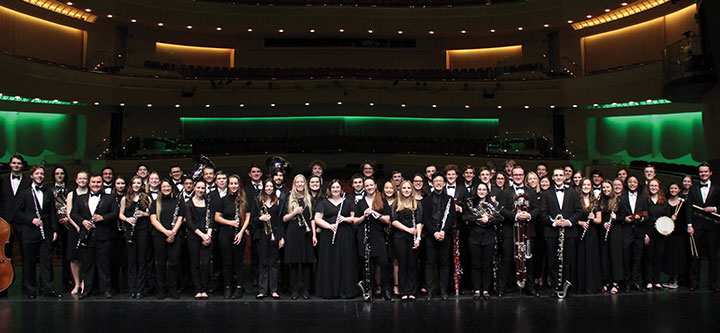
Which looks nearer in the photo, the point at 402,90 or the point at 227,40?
the point at 402,90

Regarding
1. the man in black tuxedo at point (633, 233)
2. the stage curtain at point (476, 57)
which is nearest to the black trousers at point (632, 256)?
the man in black tuxedo at point (633, 233)

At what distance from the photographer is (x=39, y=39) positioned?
20.2 metres

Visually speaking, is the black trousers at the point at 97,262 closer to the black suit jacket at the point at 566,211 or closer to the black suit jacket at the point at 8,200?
the black suit jacket at the point at 8,200

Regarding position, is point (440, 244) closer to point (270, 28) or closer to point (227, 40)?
point (270, 28)

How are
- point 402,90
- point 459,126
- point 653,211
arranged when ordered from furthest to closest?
point 459,126, point 402,90, point 653,211

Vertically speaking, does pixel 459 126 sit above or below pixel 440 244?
Answer: above

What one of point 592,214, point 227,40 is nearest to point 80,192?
point 592,214

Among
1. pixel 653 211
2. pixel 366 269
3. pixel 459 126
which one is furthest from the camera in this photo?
pixel 459 126

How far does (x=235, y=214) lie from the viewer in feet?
22.8

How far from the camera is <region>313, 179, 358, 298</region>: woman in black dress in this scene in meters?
6.93

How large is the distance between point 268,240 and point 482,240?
2682 mm

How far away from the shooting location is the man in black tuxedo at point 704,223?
7.32 meters

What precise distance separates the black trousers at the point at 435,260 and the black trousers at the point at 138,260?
350cm

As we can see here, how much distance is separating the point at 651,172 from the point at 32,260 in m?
8.29
